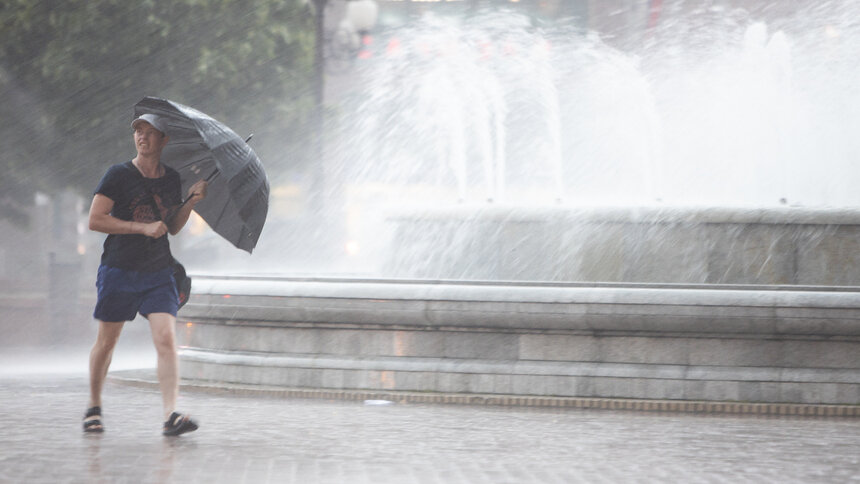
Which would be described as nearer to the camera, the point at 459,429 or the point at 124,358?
the point at 459,429

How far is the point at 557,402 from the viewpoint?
8531 millimetres

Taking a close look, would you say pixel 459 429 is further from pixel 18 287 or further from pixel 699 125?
pixel 18 287

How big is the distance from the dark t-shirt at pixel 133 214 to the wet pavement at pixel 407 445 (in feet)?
2.88

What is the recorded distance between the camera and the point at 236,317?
941cm

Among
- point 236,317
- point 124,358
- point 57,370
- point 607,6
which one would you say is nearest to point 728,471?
point 236,317

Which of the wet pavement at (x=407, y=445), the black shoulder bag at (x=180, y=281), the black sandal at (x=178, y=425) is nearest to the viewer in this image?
the wet pavement at (x=407, y=445)

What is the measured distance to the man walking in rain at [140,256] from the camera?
6.84 metres

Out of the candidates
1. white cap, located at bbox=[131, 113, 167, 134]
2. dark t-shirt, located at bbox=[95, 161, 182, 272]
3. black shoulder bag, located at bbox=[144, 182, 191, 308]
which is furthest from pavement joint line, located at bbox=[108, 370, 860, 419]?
white cap, located at bbox=[131, 113, 167, 134]

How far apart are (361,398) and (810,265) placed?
144 inches

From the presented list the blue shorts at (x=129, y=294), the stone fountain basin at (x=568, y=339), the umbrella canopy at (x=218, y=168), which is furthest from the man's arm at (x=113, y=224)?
the stone fountain basin at (x=568, y=339)

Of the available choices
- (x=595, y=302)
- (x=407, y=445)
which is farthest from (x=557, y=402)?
(x=407, y=445)

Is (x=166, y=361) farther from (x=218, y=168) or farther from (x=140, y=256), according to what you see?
(x=218, y=168)

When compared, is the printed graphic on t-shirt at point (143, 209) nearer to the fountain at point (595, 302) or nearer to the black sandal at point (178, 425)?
the black sandal at point (178, 425)

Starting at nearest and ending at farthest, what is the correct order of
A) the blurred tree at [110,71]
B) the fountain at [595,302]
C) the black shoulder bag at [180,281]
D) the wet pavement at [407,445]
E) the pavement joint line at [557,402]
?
the wet pavement at [407,445] < the black shoulder bag at [180,281] < the pavement joint line at [557,402] < the fountain at [595,302] < the blurred tree at [110,71]
